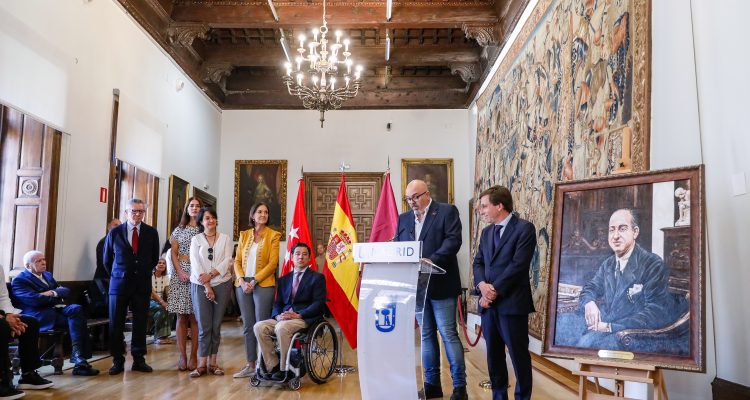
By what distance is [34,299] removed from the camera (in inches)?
196

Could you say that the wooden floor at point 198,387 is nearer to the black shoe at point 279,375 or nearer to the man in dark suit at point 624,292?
the black shoe at point 279,375

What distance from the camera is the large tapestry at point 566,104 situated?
12.5ft

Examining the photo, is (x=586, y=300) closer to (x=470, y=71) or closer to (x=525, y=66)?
(x=525, y=66)

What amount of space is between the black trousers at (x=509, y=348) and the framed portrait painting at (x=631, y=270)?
0.94ft

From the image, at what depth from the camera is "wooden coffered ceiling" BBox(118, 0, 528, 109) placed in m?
8.68

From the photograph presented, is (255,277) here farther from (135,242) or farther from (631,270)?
(631,270)

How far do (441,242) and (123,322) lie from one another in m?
3.26

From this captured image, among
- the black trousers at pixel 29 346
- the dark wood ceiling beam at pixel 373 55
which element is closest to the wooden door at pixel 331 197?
the dark wood ceiling beam at pixel 373 55

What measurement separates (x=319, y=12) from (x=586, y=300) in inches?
275

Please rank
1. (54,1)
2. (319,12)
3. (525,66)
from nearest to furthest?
(54,1)
(525,66)
(319,12)

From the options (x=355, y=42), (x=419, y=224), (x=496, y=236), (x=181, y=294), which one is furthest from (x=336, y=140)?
(x=496, y=236)

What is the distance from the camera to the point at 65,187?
6094 mm

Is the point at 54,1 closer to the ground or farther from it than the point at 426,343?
farther from it

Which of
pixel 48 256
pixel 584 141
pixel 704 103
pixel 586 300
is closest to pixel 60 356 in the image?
pixel 48 256
